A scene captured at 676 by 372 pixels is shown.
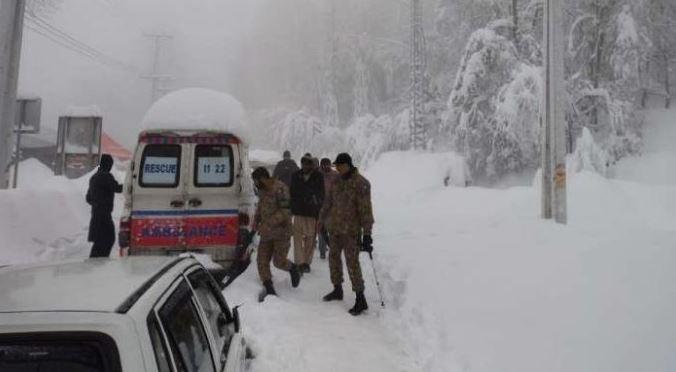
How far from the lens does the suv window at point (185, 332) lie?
200cm

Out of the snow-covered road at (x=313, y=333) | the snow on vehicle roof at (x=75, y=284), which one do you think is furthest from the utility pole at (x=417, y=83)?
the snow on vehicle roof at (x=75, y=284)

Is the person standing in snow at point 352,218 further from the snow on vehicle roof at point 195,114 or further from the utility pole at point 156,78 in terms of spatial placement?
the utility pole at point 156,78

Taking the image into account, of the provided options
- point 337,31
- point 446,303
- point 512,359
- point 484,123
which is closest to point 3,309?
point 512,359

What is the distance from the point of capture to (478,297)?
6.21 meters

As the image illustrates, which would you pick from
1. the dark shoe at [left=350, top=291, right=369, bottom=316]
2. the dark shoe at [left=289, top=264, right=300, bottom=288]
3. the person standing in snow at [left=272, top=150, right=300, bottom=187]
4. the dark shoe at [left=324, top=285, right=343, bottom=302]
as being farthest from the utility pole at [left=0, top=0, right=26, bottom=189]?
the dark shoe at [left=350, top=291, right=369, bottom=316]

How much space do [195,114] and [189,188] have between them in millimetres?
1085

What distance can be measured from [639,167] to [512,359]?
17149 millimetres

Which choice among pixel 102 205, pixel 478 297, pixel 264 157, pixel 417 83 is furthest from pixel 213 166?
pixel 417 83

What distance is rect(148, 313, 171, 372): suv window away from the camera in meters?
1.72

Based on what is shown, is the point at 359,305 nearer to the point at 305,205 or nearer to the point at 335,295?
the point at 335,295

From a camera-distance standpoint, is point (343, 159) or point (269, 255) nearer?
point (343, 159)

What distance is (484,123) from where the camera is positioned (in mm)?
20125

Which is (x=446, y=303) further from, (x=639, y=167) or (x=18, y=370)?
(x=639, y=167)

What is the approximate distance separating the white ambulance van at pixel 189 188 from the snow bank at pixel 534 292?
7.51ft
